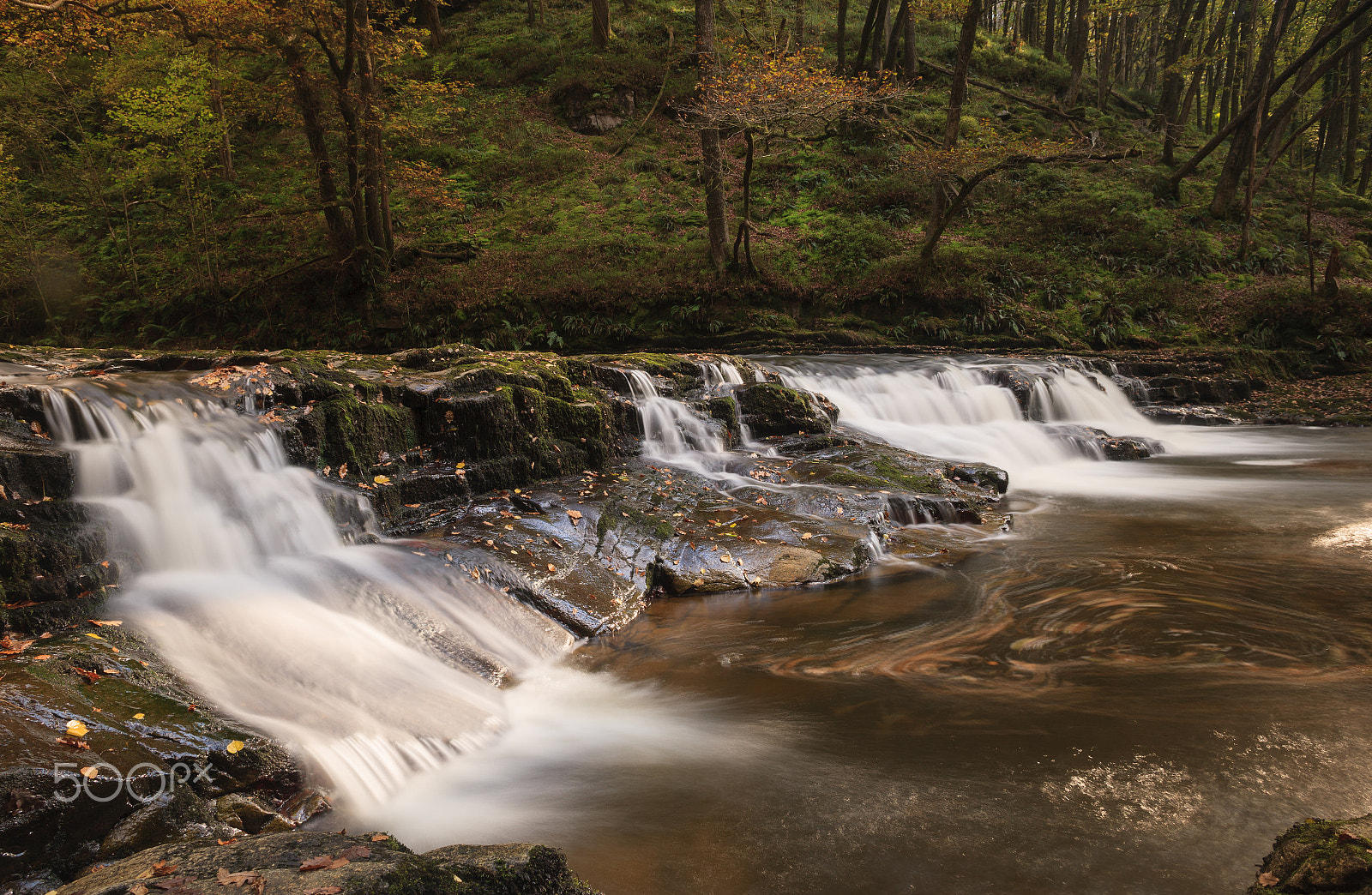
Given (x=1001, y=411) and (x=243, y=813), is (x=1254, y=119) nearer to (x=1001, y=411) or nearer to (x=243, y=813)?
(x=1001, y=411)

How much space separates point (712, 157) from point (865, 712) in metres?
14.6

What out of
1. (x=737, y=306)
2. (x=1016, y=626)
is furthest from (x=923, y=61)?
(x=1016, y=626)

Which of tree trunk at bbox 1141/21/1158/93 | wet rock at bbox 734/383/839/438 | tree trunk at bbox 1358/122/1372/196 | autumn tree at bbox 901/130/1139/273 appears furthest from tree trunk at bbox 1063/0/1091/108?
wet rock at bbox 734/383/839/438

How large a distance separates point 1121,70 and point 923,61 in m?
20.1

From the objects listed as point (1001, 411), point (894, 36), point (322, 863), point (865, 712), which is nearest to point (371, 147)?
point (1001, 411)

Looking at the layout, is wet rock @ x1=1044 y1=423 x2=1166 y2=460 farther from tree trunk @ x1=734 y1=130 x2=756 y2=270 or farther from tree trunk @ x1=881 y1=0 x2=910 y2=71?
tree trunk @ x1=881 y1=0 x2=910 y2=71

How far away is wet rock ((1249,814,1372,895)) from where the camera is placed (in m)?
1.91

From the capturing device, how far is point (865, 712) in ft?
13.6

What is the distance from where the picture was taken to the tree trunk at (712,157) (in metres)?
15.9

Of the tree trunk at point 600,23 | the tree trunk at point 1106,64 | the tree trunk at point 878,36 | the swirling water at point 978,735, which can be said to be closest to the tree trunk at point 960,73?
the tree trunk at point 878,36

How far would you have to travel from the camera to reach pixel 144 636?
4078mm

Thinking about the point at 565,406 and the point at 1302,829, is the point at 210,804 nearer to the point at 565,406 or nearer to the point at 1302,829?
the point at 1302,829

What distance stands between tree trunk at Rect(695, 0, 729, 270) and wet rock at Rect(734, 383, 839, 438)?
7951 mm

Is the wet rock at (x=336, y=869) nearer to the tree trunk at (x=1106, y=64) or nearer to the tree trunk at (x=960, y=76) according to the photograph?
the tree trunk at (x=960, y=76)
